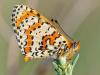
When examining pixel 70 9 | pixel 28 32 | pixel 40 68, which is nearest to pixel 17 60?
pixel 40 68

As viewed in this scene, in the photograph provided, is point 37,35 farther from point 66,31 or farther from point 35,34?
point 66,31

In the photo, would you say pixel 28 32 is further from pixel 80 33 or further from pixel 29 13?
pixel 80 33

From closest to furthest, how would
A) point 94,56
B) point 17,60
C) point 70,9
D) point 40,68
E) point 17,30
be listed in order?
point 17,30
point 40,68
point 17,60
point 70,9
point 94,56

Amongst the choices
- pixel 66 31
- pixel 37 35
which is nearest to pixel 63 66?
pixel 37 35

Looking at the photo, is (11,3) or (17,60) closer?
(17,60)

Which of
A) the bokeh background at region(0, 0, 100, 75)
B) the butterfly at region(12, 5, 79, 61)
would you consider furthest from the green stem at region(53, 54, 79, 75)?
the bokeh background at region(0, 0, 100, 75)

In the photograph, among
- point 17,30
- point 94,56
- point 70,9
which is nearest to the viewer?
point 17,30

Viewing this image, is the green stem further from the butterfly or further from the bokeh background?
the bokeh background

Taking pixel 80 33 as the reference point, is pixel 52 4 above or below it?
above
